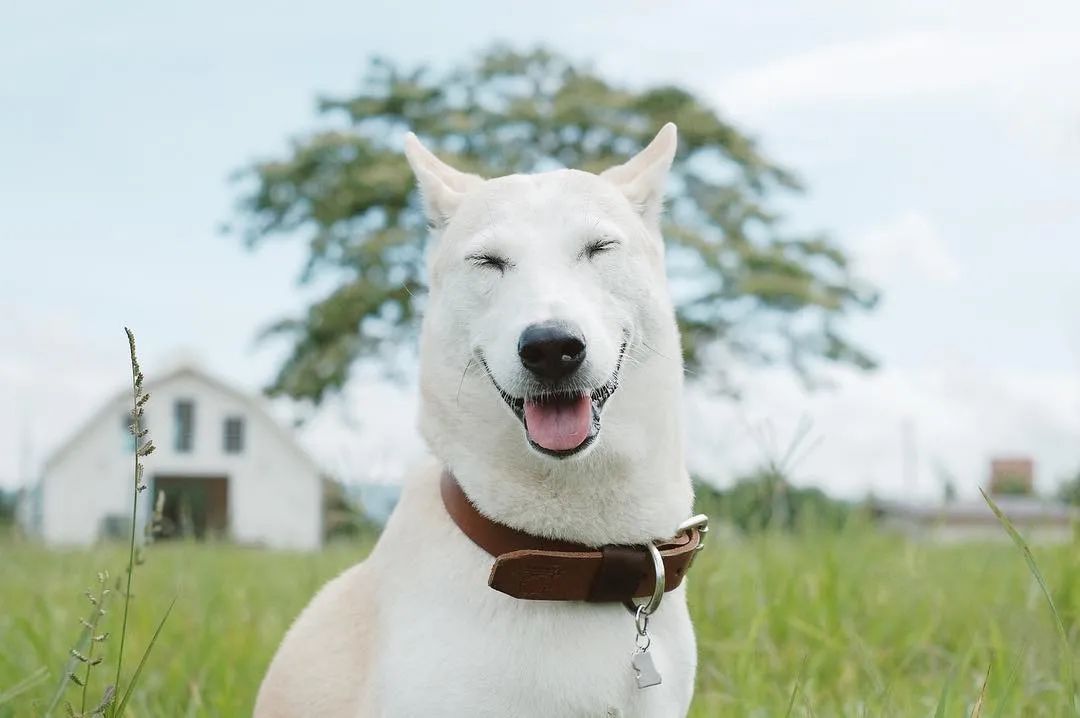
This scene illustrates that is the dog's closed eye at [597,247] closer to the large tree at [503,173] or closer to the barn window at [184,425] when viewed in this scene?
the large tree at [503,173]

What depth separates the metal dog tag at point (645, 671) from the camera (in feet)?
7.77

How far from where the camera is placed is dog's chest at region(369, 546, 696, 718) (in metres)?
2.32

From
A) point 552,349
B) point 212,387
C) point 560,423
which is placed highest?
point 552,349

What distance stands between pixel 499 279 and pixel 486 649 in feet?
2.87

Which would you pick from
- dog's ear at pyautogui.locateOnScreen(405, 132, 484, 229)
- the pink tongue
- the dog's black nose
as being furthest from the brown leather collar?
dog's ear at pyautogui.locateOnScreen(405, 132, 484, 229)

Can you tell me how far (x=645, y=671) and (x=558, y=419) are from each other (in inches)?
23.6

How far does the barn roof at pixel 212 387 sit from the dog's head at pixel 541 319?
108 feet

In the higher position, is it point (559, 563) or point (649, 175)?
point (649, 175)

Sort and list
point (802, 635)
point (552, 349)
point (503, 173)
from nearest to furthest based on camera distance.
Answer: point (552, 349), point (802, 635), point (503, 173)

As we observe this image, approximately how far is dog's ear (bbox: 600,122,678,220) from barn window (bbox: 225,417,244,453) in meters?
34.9

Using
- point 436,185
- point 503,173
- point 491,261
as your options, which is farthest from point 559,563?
point 503,173

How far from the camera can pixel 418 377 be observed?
274cm

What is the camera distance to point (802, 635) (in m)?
4.60

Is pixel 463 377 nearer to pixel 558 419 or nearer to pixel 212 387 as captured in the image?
pixel 558 419
